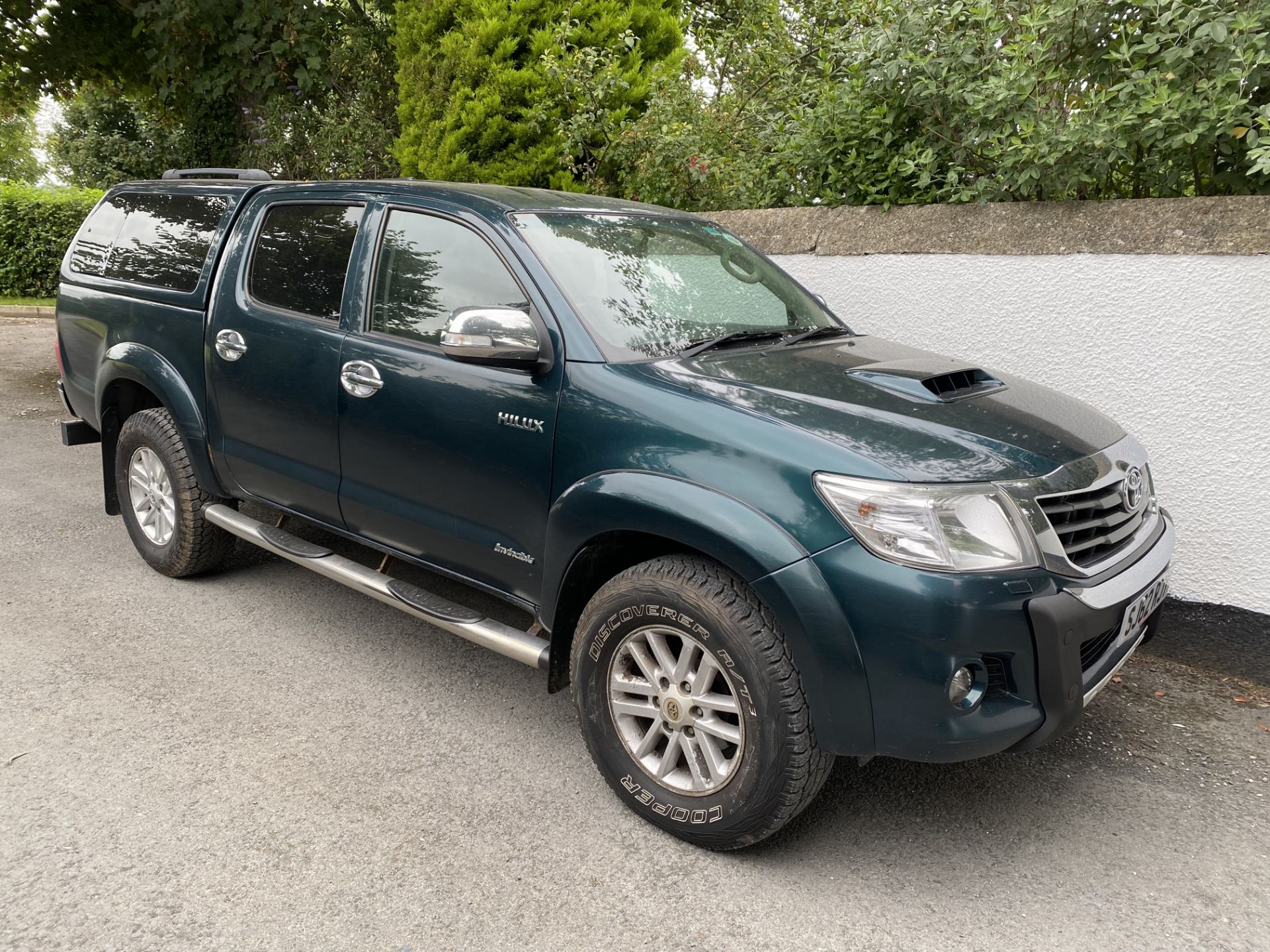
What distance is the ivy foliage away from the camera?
4.12 m

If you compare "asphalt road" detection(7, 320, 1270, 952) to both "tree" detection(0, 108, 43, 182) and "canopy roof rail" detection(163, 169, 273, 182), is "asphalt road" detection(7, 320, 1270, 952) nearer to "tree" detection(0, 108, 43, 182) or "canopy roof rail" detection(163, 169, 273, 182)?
"canopy roof rail" detection(163, 169, 273, 182)

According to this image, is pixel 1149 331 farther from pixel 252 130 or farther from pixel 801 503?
pixel 252 130

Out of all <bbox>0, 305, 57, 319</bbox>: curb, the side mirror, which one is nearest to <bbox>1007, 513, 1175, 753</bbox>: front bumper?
the side mirror

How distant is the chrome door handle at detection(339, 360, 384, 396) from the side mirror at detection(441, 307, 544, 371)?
1.94ft

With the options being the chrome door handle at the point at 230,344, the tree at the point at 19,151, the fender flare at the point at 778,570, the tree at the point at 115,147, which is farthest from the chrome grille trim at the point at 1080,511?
the tree at the point at 19,151

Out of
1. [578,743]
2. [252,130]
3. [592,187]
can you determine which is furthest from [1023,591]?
[252,130]

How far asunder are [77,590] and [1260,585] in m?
5.31

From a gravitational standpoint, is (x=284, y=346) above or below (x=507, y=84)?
below

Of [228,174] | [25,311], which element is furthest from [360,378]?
[25,311]

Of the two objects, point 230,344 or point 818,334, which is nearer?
point 818,334

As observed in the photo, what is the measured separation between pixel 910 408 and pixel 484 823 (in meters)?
1.81

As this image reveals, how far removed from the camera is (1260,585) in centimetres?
413

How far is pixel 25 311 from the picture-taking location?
1580 cm

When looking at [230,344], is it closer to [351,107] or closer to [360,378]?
[360,378]
